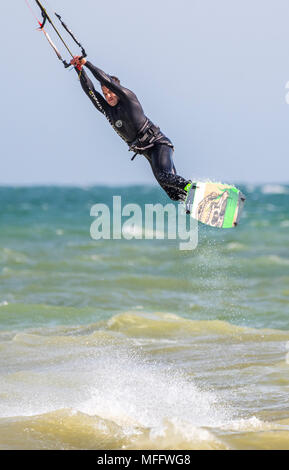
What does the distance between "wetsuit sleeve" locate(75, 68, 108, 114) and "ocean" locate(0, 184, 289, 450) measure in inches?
132

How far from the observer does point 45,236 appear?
3089 cm

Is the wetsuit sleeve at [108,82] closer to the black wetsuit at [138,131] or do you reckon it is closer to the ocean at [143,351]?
the black wetsuit at [138,131]

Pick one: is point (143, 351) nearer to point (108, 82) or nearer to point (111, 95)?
point (111, 95)

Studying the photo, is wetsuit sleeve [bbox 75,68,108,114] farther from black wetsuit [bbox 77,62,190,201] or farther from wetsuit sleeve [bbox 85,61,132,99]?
wetsuit sleeve [bbox 85,61,132,99]

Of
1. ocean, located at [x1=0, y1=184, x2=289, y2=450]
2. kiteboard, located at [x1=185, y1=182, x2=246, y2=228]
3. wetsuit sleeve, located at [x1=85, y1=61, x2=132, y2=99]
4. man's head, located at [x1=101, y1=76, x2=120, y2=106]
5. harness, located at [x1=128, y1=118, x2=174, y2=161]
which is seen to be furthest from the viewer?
harness, located at [x1=128, y1=118, x2=174, y2=161]

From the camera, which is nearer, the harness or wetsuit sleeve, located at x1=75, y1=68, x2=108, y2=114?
wetsuit sleeve, located at x1=75, y1=68, x2=108, y2=114

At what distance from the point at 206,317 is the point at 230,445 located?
26.3 feet

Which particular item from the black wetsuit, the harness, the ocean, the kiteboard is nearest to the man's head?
the black wetsuit

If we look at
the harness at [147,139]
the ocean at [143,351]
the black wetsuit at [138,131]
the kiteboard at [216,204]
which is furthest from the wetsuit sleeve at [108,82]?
the ocean at [143,351]

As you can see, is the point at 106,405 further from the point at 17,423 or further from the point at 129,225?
the point at 129,225

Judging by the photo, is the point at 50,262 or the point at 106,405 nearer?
the point at 106,405

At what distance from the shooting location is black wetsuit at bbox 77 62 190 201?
32.2 ft

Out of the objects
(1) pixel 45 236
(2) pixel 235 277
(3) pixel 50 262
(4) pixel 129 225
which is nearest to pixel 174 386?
(2) pixel 235 277

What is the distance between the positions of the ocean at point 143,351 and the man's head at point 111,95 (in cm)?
338
